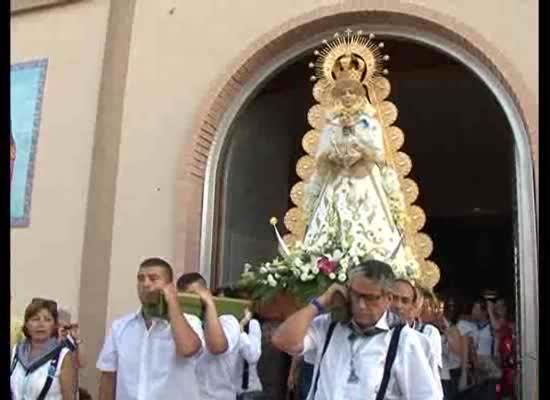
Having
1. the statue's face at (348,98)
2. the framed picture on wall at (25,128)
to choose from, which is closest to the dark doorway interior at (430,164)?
the statue's face at (348,98)

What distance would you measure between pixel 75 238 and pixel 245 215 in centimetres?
165

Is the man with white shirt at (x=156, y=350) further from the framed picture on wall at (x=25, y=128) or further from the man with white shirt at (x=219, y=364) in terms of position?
the framed picture on wall at (x=25, y=128)

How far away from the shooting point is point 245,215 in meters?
8.64

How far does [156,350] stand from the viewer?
4.25 meters

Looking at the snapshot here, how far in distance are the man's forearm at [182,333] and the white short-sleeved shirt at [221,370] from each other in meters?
0.52

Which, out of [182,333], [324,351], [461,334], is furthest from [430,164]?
[324,351]

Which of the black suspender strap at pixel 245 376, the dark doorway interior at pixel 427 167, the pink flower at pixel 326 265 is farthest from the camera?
the dark doorway interior at pixel 427 167

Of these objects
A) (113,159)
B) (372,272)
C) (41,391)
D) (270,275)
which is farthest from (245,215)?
(372,272)

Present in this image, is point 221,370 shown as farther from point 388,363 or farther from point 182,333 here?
point 388,363

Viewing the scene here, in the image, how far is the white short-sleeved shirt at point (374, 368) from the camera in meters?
3.19

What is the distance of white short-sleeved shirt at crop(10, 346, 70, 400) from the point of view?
4.60 meters

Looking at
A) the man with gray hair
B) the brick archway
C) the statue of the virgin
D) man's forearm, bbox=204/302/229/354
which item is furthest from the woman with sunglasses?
the brick archway

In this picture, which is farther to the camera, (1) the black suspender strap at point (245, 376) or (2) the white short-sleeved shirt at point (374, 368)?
(1) the black suspender strap at point (245, 376)

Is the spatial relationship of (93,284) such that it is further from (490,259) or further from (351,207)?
(490,259)
